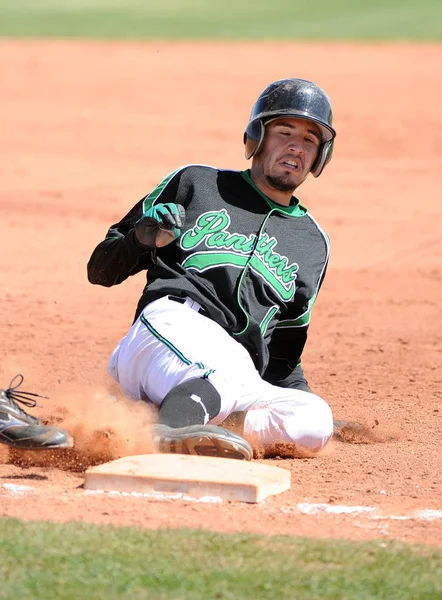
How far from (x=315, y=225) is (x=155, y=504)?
1.86 meters

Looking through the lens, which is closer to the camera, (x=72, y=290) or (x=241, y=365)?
(x=241, y=365)

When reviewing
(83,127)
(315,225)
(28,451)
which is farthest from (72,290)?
(83,127)

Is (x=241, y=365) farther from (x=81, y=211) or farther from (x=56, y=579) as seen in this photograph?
(x=81, y=211)

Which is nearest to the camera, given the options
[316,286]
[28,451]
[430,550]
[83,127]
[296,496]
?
[430,550]

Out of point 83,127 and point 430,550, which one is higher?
point 83,127

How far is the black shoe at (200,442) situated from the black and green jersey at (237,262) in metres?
0.64

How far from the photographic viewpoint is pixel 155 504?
3406 millimetres

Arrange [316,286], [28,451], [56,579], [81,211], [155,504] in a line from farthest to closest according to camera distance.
Result: 1. [81,211]
2. [316,286]
3. [28,451]
4. [155,504]
5. [56,579]

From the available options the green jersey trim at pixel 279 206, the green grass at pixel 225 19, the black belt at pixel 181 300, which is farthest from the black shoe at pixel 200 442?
the green grass at pixel 225 19

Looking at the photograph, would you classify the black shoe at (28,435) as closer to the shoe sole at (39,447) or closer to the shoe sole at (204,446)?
the shoe sole at (39,447)

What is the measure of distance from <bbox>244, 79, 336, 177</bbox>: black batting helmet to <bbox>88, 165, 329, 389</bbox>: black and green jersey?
0.68 feet

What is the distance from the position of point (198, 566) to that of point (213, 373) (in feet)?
4.73

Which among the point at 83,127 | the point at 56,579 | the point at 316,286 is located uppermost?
the point at 83,127

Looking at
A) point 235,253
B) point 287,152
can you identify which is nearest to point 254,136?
point 287,152
